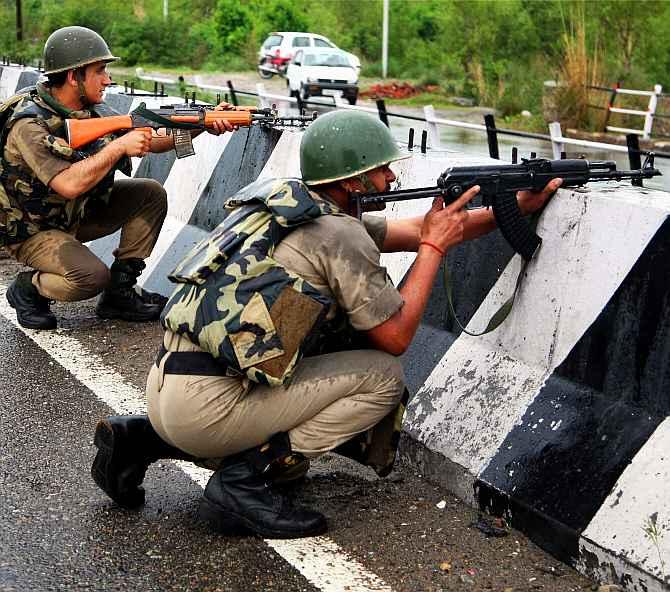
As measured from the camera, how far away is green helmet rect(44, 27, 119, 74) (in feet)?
21.2

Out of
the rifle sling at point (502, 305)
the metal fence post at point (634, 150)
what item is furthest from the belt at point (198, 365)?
the metal fence post at point (634, 150)

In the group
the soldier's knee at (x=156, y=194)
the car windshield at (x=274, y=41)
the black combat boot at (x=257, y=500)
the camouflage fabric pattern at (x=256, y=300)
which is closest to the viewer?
the camouflage fabric pattern at (x=256, y=300)

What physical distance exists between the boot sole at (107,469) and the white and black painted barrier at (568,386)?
1.05m

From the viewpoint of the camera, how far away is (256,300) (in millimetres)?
3777

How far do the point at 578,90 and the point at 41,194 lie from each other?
19.7m

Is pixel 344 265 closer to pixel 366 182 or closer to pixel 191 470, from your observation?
pixel 366 182

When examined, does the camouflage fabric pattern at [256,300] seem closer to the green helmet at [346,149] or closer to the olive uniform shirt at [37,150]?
the green helmet at [346,149]

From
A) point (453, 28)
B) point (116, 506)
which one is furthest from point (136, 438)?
point (453, 28)

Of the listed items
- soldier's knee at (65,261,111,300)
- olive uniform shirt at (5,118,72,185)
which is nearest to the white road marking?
soldier's knee at (65,261,111,300)

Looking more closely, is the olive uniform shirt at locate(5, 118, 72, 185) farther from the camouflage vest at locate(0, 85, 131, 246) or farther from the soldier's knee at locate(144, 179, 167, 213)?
the soldier's knee at locate(144, 179, 167, 213)

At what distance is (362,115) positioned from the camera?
406 cm

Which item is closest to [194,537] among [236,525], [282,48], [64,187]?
[236,525]

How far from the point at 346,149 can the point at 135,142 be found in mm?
2682

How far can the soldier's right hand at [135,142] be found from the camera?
6355mm
